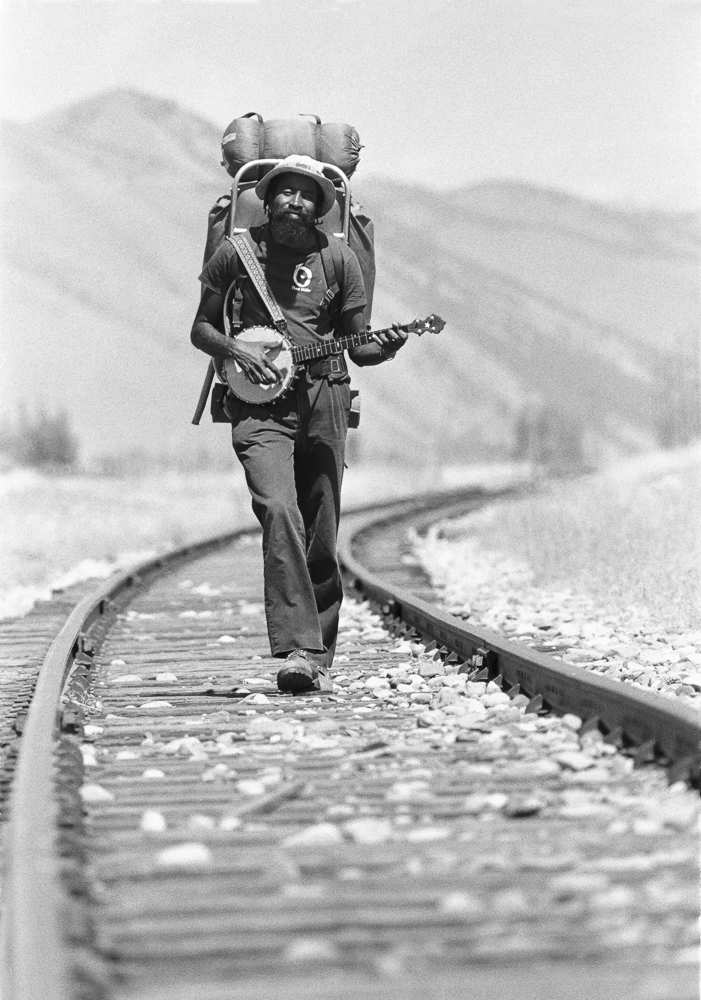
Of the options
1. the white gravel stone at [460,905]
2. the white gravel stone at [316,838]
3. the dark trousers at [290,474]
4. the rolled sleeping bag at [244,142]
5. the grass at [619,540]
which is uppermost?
the rolled sleeping bag at [244,142]

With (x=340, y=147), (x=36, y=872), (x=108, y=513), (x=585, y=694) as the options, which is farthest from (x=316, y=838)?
(x=108, y=513)

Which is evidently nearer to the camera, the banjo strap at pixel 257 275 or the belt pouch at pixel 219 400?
the banjo strap at pixel 257 275

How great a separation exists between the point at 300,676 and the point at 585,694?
1.58 meters

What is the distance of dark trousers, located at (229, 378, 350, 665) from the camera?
7.27 metres

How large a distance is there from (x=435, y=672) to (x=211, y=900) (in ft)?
12.8

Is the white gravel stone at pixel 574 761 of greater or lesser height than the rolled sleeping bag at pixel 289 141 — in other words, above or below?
below

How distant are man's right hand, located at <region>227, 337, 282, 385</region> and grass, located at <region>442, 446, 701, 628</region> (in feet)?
9.91

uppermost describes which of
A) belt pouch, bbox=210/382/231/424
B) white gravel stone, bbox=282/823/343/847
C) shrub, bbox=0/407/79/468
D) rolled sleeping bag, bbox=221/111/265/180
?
rolled sleeping bag, bbox=221/111/265/180

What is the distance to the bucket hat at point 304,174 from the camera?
23.3 ft

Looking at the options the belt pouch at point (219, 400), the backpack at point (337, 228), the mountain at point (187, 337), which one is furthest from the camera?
the mountain at point (187, 337)

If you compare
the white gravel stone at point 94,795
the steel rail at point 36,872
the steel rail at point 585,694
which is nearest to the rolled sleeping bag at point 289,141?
the steel rail at point 585,694

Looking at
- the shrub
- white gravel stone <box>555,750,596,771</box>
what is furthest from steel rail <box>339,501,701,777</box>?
the shrub

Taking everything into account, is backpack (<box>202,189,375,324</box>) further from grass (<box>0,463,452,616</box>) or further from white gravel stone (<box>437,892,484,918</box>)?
grass (<box>0,463,452,616</box>)

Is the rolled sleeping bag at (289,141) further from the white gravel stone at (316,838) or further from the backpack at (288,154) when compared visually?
the white gravel stone at (316,838)
